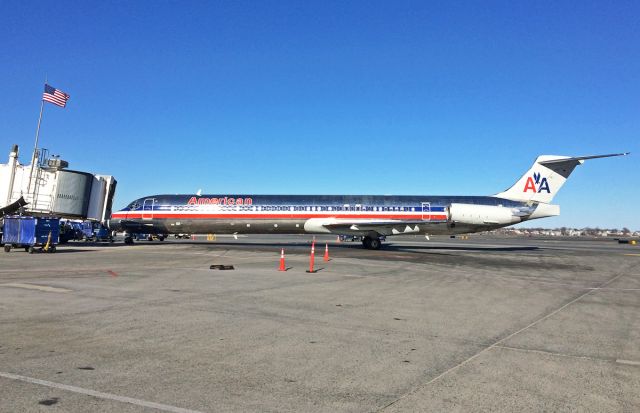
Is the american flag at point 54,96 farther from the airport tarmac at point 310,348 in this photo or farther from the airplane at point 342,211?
the airport tarmac at point 310,348

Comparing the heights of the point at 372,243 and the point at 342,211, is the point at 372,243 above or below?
below

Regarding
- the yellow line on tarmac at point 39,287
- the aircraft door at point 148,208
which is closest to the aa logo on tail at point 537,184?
the aircraft door at point 148,208

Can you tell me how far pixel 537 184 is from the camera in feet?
106

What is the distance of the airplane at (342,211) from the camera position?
31203mm

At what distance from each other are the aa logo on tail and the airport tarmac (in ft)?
72.4

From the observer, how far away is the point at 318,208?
1256 inches

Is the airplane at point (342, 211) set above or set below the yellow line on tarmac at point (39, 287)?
above

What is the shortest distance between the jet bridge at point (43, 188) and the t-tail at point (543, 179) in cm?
3207

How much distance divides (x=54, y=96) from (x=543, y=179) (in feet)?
117

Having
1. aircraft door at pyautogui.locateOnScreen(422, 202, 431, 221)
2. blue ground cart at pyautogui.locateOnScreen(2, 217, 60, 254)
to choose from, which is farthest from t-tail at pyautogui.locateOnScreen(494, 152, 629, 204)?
blue ground cart at pyautogui.locateOnScreen(2, 217, 60, 254)

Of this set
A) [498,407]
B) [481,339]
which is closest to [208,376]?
[498,407]

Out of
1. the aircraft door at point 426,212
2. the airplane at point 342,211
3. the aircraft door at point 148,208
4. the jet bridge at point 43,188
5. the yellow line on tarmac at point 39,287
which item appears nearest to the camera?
the yellow line on tarmac at point 39,287

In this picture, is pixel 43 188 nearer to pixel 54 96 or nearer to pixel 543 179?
pixel 54 96

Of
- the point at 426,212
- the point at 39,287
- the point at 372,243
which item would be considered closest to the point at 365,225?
the point at 372,243
